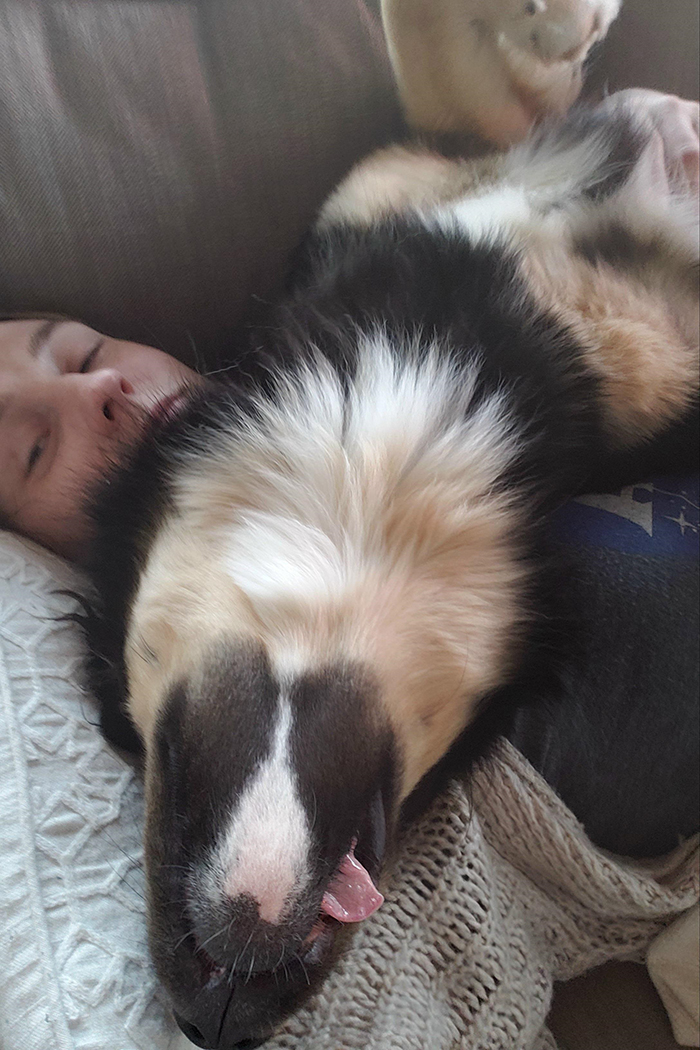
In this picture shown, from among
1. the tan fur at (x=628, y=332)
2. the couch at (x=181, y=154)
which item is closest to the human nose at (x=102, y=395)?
the couch at (x=181, y=154)

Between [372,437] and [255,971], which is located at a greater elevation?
[372,437]

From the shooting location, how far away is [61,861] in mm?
612

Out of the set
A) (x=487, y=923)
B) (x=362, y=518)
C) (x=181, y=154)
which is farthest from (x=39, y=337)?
(x=487, y=923)

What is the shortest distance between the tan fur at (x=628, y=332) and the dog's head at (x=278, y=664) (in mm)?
175

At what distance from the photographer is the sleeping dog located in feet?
1.83

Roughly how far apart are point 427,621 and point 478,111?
0.70 meters

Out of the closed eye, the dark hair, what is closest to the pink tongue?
the closed eye

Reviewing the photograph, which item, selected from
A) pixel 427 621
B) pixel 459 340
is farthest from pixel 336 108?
pixel 427 621

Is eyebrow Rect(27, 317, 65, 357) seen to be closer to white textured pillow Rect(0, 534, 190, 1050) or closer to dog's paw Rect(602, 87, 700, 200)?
white textured pillow Rect(0, 534, 190, 1050)

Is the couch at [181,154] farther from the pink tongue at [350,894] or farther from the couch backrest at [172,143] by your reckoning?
the pink tongue at [350,894]

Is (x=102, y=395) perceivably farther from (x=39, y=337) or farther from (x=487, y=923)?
(x=487, y=923)

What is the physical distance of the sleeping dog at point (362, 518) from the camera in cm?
56

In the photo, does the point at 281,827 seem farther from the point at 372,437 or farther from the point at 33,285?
the point at 33,285

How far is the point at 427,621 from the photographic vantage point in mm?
642
